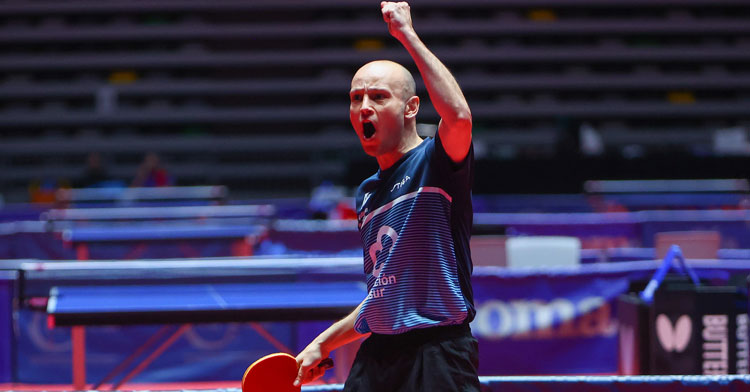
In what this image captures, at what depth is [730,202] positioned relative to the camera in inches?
456

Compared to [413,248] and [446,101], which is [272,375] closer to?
[413,248]

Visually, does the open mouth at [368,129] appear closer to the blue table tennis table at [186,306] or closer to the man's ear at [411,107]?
the man's ear at [411,107]

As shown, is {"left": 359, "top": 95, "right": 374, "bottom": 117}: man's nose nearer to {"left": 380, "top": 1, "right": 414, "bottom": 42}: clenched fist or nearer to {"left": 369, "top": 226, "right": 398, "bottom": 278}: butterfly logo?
{"left": 380, "top": 1, "right": 414, "bottom": 42}: clenched fist

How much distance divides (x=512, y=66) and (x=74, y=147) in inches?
421

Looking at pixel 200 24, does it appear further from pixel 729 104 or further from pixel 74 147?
pixel 729 104

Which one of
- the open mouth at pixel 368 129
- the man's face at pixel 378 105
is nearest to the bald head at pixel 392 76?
the man's face at pixel 378 105

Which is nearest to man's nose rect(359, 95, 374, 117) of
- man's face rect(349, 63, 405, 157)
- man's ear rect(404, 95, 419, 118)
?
man's face rect(349, 63, 405, 157)

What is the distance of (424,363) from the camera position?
1933 millimetres

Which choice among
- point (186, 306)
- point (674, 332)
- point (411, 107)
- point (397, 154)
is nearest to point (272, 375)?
point (397, 154)

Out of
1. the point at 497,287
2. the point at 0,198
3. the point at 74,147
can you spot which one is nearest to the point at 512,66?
the point at 74,147

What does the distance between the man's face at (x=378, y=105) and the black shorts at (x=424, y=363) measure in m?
0.47

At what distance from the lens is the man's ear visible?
6.64 feet

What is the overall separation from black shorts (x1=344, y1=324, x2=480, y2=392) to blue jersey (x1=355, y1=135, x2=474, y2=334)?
4cm

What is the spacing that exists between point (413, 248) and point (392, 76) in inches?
16.7
